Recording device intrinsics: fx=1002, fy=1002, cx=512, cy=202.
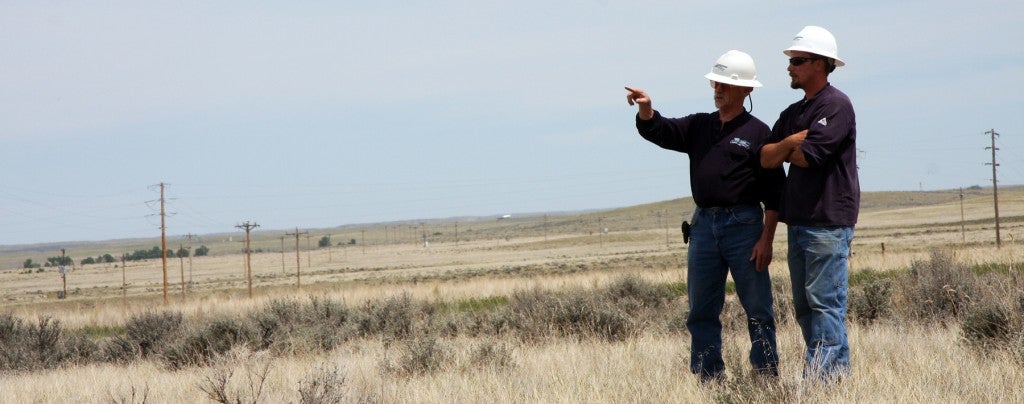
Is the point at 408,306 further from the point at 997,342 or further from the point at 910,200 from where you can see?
the point at 910,200

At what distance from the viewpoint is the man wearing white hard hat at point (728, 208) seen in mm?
5246

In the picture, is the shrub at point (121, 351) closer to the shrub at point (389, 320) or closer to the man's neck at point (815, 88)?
the shrub at point (389, 320)

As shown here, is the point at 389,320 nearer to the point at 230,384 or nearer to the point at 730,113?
the point at 230,384

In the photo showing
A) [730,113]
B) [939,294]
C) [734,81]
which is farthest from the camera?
[939,294]

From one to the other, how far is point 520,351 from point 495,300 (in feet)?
47.4

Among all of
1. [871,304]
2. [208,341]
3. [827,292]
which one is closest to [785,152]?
[827,292]

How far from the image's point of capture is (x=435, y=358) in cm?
680

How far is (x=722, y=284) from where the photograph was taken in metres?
5.50

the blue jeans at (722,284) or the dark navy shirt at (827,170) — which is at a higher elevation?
the dark navy shirt at (827,170)

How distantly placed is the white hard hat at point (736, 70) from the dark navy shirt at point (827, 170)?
0.39 meters

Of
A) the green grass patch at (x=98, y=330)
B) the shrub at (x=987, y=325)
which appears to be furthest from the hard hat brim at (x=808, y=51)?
the green grass patch at (x=98, y=330)

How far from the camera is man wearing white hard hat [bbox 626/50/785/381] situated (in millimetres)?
5246

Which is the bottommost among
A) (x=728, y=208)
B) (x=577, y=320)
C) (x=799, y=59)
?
(x=577, y=320)

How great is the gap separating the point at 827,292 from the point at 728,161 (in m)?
0.86
